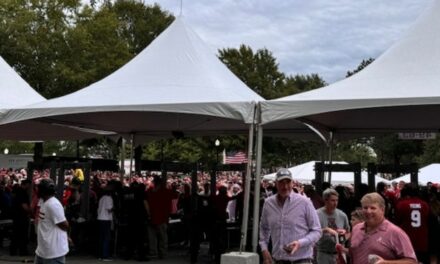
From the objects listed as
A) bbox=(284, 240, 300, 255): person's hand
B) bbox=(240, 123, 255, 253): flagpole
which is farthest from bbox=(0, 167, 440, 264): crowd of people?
bbox=(240, 123, 255, 253): flagpole

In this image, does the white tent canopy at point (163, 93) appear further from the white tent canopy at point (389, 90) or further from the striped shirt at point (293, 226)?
the striped shirt at point (293, 226)

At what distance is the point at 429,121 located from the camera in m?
15.4

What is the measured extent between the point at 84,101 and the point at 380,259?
9611mm

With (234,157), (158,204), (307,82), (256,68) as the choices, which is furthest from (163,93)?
(307,82)

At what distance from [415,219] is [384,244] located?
18.9 ft

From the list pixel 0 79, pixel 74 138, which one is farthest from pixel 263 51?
pixel 0 79

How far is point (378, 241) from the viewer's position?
4.48 meters

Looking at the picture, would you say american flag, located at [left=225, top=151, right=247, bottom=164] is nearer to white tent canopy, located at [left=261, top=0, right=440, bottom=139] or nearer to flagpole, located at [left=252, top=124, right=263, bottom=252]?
white tent canopy, located at [left=261, top=0, right=440, bottom=139]

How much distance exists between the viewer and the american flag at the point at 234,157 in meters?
40.0

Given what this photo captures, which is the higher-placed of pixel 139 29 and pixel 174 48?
pixel 139 29

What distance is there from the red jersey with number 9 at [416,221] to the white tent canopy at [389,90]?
1.65 m

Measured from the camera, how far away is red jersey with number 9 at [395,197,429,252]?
9.84m

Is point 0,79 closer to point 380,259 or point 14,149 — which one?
point 380,259

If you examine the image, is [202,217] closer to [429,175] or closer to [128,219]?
[128,219]
